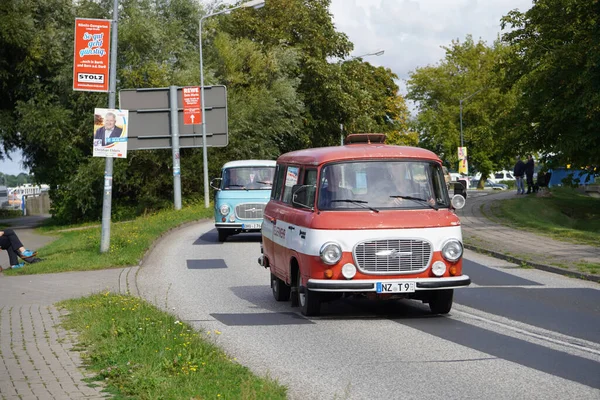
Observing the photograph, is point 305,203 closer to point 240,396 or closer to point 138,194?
point 240,396

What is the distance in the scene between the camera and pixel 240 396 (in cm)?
682

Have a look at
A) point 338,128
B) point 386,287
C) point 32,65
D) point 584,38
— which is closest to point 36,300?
point 386,287

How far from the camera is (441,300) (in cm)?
1190

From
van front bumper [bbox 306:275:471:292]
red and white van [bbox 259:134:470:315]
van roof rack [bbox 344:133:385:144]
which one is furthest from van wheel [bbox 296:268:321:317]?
van roof rack [bbox 344:133:385:144]

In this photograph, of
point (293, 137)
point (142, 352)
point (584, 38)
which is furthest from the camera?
point (293, 137)

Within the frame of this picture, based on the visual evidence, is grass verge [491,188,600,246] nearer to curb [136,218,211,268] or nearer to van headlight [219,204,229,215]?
van headlight [219,204,229,215]

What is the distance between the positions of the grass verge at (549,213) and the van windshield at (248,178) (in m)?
7.22

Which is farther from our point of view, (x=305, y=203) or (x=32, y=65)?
(x=32, y=65)

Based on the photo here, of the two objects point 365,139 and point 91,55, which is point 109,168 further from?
point 365,139

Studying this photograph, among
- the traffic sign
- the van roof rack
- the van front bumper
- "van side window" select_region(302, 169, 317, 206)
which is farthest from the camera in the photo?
the traffic sign

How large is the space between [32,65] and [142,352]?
39.8 metres

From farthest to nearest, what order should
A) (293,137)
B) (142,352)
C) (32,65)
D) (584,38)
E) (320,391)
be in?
(293,137)
(32,65)
(584,38)
(142,352)
(320,391)

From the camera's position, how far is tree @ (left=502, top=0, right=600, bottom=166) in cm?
3347

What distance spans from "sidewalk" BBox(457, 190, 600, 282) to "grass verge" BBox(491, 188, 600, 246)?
91 centimetres
